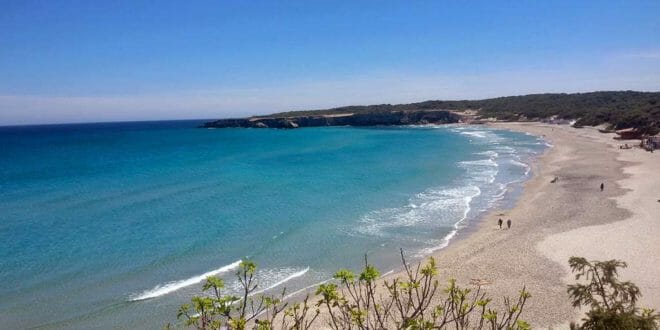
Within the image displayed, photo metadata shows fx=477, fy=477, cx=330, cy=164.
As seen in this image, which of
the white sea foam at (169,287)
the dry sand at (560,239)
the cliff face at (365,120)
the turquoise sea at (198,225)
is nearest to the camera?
the dry sand at (560,239)

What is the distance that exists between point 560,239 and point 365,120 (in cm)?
12056

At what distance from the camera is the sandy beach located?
54.5 feet

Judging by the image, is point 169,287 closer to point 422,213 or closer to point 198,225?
point 198,225

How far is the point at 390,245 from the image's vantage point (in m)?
23.1

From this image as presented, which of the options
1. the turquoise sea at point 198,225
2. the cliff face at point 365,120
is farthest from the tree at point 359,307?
the cliff face at point 365,120

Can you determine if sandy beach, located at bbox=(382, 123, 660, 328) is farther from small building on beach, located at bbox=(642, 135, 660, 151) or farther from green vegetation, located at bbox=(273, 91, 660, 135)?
green vegetation, located at bbox=(273, 91, 660, 135)

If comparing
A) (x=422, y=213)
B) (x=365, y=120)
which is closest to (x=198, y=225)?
(x=422, y=213)

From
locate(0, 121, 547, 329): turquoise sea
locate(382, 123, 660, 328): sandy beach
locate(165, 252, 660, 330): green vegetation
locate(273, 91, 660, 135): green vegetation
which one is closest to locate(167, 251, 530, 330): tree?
locate(165, 252, 660, 330): green vegetation

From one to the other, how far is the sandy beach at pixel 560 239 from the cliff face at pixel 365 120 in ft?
296

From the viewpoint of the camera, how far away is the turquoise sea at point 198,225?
700 inches

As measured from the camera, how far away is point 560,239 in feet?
74.2

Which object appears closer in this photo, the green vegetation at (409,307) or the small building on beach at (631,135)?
the green vegetation at (409,307)

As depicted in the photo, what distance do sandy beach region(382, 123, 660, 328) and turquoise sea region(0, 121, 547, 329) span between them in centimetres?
197

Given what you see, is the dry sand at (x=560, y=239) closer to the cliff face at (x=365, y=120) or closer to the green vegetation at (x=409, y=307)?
the green vegetation at (x=409, y=307)
